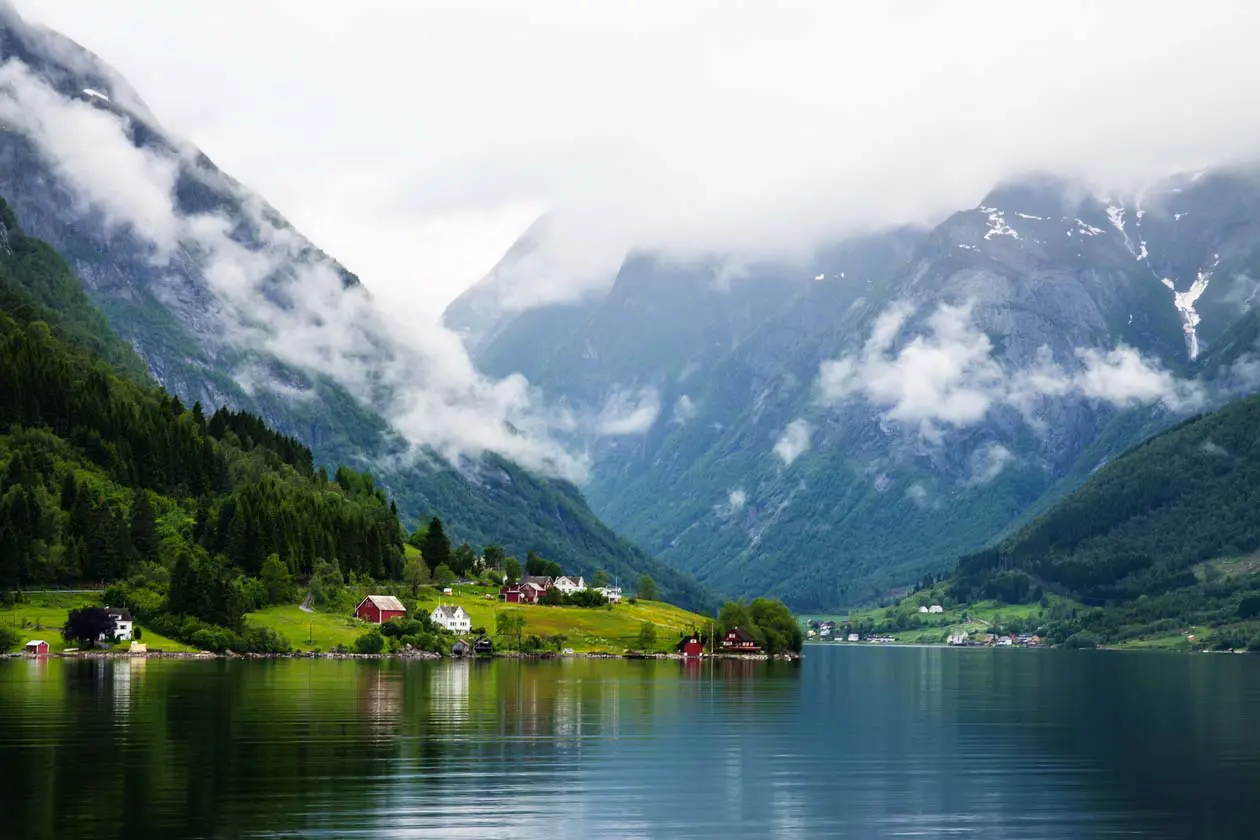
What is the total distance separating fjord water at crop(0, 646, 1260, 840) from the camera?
58875 millimetres

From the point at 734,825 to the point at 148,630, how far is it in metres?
143

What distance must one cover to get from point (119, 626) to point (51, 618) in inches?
353

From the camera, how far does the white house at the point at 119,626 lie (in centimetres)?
17975

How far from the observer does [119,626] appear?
182625 millimetres

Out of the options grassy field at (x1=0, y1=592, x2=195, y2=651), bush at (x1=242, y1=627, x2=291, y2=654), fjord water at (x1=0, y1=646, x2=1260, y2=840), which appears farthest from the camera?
bush at (x1=242, y1=627, x2=291, y2=654)

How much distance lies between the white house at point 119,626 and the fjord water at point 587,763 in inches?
1698

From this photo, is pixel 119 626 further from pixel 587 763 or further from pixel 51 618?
pixel 587 763

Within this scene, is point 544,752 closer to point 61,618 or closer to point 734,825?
point 734,825

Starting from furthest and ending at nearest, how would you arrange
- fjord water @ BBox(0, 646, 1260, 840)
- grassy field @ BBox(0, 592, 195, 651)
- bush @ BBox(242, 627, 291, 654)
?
bush @ BBox(242, 627, 291, 654), grassy field @ BBox(0, 592, 195, 651), fjord water @ BBox(0, 646, 1260, 840)

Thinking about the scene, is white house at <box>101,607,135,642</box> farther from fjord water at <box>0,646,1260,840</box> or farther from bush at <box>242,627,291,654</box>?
fjord water at <box>0,646,1260,840</box>

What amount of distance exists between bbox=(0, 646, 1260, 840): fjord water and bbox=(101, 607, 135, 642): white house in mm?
43126

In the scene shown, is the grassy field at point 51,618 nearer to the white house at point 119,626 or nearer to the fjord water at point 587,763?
the white house at point 119,626

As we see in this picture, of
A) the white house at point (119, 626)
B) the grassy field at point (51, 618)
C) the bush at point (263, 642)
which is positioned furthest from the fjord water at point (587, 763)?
the bush at point (263, 642)

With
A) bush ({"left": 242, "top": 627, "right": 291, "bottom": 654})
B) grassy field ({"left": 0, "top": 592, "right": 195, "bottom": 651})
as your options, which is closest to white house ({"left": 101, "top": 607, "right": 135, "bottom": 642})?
grassy field ({"left": 0, "top": 592, "right": 195, "bottom": 651})
